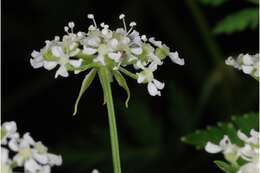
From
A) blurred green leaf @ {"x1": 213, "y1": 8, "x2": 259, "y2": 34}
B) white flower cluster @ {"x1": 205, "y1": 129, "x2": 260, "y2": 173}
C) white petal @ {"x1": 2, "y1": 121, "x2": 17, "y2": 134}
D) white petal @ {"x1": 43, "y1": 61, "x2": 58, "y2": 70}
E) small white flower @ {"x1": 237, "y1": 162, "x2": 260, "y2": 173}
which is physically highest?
blurred green leaf @ {"x1": 213, "y1": 8, "x2": 259, "y2": 34}

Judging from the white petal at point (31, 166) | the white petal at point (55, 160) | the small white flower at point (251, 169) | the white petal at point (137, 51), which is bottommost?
the small white flower at point (251, 169)

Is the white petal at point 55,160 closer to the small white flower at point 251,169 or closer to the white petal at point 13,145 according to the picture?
the white petal at point 13,145

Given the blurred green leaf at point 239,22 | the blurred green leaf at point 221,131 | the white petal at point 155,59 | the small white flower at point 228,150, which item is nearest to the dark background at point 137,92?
the blurred green leaf at point 239,22

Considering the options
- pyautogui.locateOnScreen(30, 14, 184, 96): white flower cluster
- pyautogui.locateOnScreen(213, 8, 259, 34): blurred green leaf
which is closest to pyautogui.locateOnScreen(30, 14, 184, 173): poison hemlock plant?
pyautogui.locateOnScreen(30, 14, 184, 96): white flower cluster

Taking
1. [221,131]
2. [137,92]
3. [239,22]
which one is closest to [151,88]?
[221,131]

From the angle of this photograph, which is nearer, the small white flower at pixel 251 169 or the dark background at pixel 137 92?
the small white flower at pixel 251 169

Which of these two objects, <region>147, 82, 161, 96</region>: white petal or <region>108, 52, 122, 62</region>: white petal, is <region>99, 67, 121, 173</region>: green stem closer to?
<region>108, 52, 122, 62</region>: white petal

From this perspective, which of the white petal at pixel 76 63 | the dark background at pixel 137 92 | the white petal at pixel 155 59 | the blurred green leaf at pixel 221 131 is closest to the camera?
the white petal at pixel 76 63

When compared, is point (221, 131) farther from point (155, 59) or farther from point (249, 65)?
point (155, 59)
